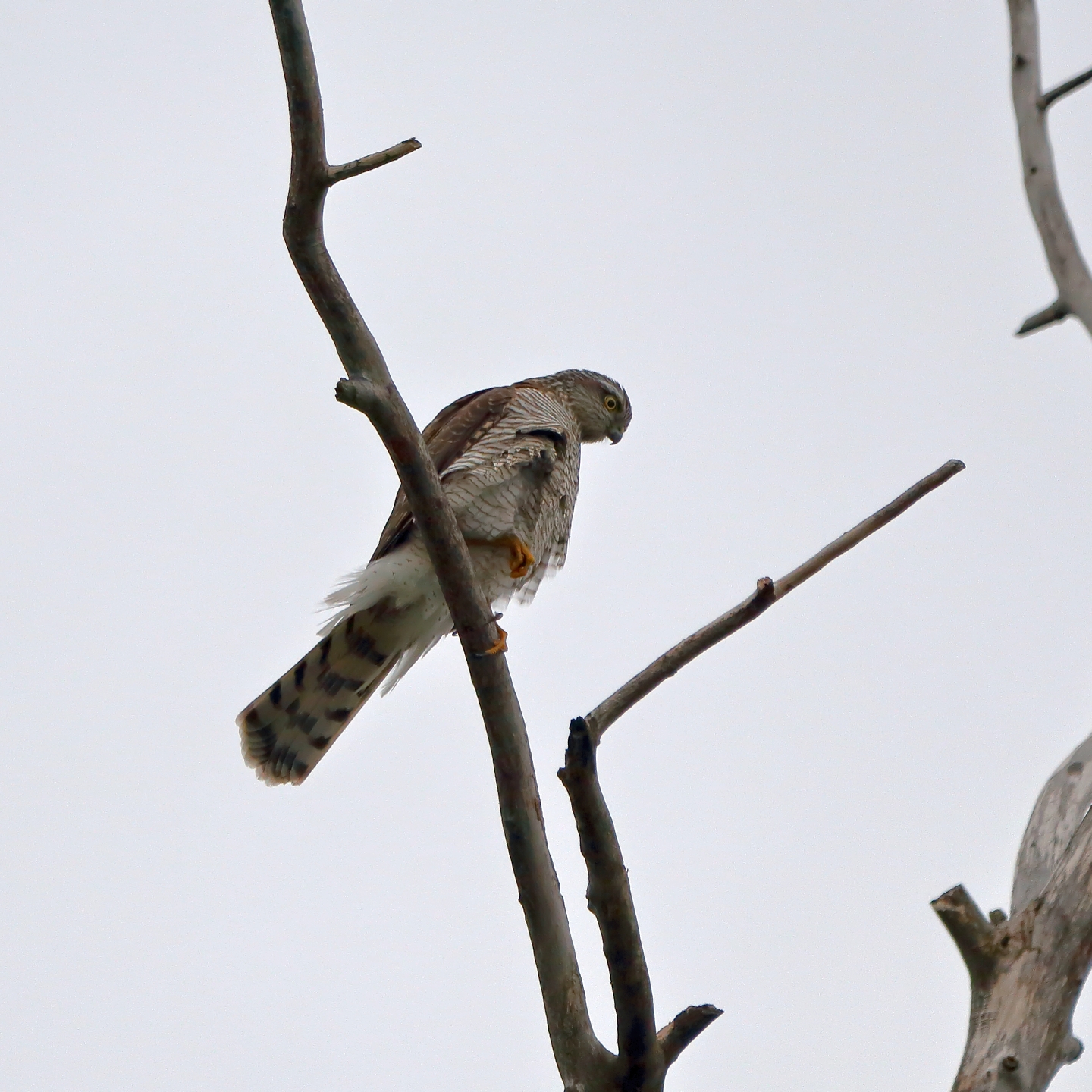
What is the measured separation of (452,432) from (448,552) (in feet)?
7.05

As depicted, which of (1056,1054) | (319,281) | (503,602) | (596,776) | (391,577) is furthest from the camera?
(503,602)

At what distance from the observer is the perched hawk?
4754 millimetres

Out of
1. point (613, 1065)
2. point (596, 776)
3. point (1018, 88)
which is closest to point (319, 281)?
point (596, 776)

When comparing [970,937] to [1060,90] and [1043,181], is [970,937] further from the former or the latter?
[1060,90]

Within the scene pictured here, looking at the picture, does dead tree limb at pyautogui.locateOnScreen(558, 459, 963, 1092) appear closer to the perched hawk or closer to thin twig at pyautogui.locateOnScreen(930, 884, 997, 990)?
thin twig at pyautogui.locateOnScreen(930, 884, 997, 990)

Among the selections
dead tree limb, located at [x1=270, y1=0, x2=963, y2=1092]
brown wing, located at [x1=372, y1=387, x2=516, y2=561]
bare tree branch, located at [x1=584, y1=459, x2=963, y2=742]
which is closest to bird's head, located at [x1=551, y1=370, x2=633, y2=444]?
brown wing, located at [x1=372, y1=387, x2=516, y2=561]

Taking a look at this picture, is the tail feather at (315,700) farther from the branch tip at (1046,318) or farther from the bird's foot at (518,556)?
the branch tip at (1046,318)

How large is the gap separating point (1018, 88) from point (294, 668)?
3.20 m

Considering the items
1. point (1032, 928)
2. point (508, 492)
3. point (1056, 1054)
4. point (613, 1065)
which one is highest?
point (508, 492)

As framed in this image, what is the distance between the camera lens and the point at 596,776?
2.60 metres

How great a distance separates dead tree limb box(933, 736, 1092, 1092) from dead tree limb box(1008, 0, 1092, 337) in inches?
41.8

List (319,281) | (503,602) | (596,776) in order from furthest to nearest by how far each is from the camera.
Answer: (503,602), (319,281), (596,776)

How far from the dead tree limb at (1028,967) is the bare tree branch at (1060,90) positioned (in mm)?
1577

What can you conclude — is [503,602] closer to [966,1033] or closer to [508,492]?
[508,492]
